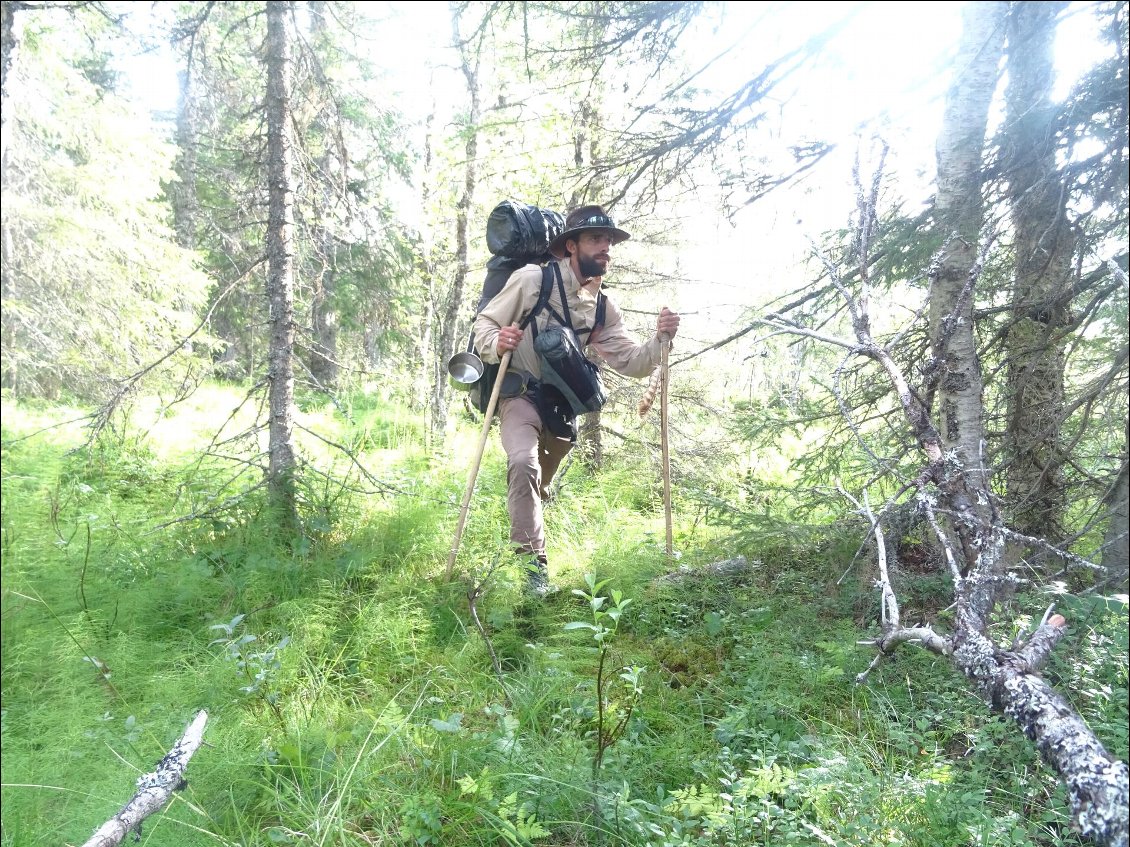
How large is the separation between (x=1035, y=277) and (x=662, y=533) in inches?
124

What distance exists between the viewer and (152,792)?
2.30 m

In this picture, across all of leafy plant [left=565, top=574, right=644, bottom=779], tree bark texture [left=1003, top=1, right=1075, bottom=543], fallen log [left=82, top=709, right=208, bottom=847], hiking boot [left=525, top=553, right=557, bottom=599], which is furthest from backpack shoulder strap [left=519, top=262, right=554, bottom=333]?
fallen log [left=82, top=709, right=208, bottom=847]

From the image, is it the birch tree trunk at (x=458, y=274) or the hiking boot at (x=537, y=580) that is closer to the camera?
the hiking boot at (x=537, y=580)

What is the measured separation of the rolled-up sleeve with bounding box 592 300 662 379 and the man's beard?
1.03 ft

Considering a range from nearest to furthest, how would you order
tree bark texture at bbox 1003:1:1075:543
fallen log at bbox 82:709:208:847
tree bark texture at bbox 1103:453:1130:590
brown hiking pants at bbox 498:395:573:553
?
tree bark texture at bbox 1103:453:1130:590
fallen log at bbox 82:709:208:847
tree bark texture at bbox 1003:1:1075:543
brown hiking pants at bbox 498:395:573:553

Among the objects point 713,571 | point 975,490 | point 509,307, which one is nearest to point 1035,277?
point 975,490

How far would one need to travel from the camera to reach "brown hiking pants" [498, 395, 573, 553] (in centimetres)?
464

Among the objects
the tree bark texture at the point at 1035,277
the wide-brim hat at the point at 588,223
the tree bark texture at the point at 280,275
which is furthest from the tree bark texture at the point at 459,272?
the tree bark texture at the point at 1035,277

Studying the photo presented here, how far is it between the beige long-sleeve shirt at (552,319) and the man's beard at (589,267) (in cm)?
7

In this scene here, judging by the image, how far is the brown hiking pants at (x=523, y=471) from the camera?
4.64 metres

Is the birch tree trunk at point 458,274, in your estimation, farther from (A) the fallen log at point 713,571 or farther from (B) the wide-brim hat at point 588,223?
(A) the fallen log at point 713,571

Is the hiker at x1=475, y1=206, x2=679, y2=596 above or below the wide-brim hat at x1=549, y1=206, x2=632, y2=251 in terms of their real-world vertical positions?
below

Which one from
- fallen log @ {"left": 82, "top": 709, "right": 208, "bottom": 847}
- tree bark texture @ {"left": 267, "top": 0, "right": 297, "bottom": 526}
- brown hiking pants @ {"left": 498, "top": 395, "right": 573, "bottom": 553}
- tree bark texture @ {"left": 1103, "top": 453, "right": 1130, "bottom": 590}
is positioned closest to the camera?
tree bark texture @ {"left": 1103, "top": 453, "right": 1130, "bottom": 590}

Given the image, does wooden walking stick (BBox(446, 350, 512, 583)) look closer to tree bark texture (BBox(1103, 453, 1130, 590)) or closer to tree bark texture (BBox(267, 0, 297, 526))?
tree bark texture (BBox(267, 0, 297, 526))
